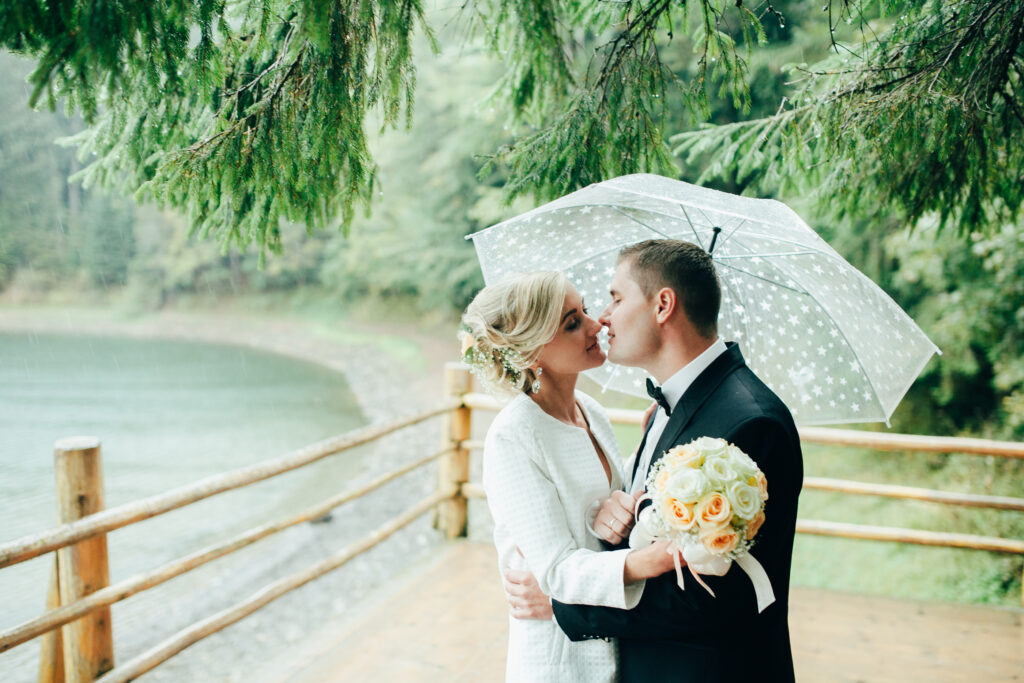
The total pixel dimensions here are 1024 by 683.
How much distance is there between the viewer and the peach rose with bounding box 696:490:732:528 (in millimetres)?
1312

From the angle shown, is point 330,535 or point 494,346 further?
point 330,535

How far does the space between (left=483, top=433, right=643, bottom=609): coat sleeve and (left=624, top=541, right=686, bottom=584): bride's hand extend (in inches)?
0.8

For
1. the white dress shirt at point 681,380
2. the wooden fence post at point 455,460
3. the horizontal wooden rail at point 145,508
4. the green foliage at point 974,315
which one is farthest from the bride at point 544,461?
the green foliage at point 974,315

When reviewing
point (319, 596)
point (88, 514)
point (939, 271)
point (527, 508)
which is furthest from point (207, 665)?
point (939, 271)

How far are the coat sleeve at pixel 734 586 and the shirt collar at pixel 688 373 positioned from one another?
240mm

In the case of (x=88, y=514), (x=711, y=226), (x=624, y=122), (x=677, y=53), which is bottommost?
(x=88, y=514)

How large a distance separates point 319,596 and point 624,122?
4.97 metres

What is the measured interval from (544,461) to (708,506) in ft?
1.72

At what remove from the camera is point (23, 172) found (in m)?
31.8

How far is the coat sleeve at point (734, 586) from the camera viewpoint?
4.98 feet

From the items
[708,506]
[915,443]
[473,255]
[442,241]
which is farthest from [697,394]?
[442,241]

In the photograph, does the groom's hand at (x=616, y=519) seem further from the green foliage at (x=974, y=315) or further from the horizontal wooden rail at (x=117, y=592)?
the green foliage at (x=974, y=315)

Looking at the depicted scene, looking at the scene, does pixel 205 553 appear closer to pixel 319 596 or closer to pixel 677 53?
pixel 319 596

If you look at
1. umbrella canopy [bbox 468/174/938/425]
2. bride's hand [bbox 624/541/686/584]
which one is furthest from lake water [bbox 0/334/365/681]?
bride's hand [bbox 624/541/686/584]
